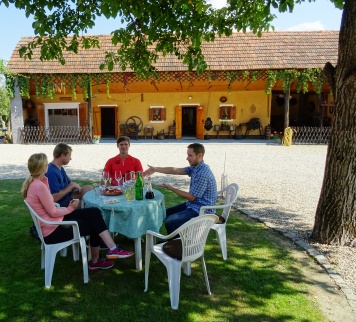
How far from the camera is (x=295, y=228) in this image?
500 centimetres

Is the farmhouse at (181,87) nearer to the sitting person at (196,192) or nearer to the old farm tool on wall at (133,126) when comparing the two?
the old farm tool on wall at (133,126)

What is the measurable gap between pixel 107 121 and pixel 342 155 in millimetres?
18230

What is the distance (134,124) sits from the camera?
17812 mm

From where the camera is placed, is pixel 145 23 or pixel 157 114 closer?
pixel 145 23

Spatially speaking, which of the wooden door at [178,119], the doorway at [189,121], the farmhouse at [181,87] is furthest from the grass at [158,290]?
the doorway at [189,121]

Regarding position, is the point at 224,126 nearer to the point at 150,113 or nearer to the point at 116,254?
the point at 150,113

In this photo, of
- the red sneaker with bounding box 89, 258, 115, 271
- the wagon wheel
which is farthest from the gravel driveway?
the red sneaker with bounding box 89, 258, 115, 271

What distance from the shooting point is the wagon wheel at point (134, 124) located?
1778cm

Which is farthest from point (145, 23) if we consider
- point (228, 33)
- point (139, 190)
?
point (139, 190)

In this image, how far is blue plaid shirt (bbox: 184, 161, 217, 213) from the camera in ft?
12.0

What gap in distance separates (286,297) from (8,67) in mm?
16359

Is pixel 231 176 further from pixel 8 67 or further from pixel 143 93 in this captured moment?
pixel 8 67

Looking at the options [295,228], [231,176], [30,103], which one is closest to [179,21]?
[295,228]

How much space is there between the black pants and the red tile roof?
41.9 ft
